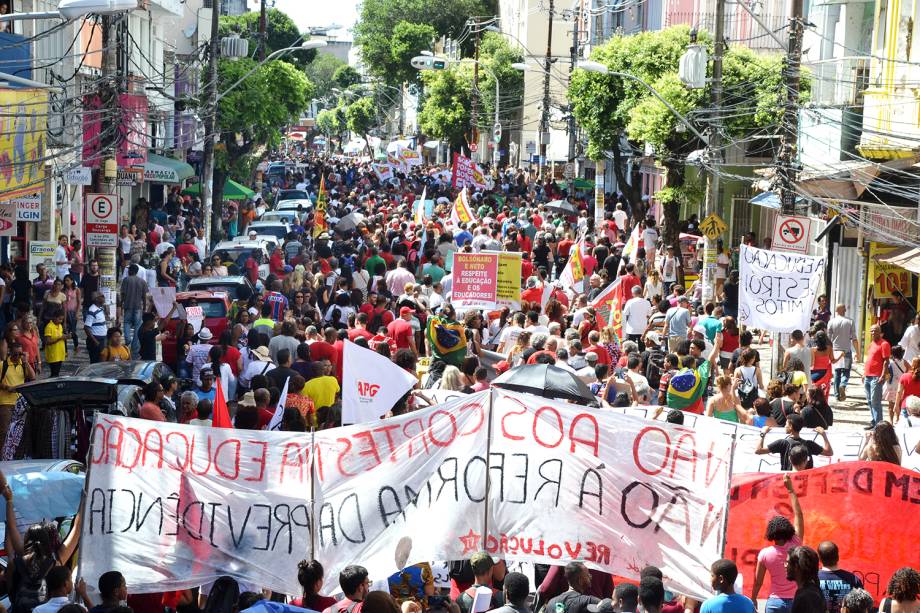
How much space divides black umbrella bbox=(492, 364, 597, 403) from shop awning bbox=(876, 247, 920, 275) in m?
7.85

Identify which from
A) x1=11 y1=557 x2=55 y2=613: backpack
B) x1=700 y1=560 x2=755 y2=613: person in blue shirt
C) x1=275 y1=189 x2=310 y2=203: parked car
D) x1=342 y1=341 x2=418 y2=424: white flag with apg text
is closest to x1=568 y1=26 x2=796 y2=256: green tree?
x1=275 y1=189 x2=310 y2=203: parked car

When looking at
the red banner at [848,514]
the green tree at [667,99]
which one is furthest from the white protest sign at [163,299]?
the red banner at [848,514]

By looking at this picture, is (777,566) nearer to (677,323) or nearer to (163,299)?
(677,323)

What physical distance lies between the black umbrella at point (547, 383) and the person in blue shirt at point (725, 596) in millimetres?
5133

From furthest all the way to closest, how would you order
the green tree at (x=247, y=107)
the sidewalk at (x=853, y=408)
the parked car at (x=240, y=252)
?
the green tree at (x=247, y=107)
the parked car at (x=240, y=252)
the sidewalk at (x=853, y=408)

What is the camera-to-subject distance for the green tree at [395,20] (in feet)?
292

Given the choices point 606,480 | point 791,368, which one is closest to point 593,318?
point 791,368

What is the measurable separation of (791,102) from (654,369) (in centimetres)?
652

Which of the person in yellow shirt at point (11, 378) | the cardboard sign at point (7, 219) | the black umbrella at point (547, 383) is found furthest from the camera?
the cardboard sign at point (7, 219)

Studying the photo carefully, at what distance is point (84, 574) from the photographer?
8.52 meters

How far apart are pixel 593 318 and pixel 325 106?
170177mm

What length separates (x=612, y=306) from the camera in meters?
19.8

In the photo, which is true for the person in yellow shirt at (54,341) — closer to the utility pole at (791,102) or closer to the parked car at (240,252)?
the parked car at (240,252)

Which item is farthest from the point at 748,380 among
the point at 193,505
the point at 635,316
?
the point at 193,505
